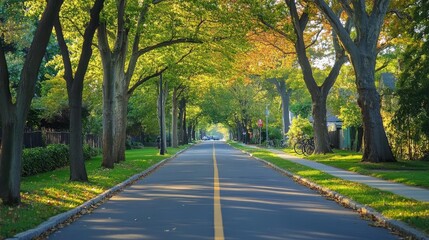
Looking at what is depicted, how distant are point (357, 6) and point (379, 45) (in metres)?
9.82

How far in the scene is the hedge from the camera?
2200cm

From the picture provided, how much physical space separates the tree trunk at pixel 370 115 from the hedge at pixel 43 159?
1409 cm

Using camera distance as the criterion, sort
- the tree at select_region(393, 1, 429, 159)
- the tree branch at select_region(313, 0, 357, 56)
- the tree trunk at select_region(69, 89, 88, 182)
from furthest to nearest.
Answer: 1. the tree branch at select_region(313, 0, 357, 56)
2. the tree at select_region(393, 1, 429, 159)
3. the tree trunk at select_region(69, 89, 88, 182)

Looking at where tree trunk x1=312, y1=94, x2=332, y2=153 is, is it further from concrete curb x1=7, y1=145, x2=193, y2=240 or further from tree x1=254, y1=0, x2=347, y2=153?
concrete curb x1=7, y1=145, x2=193, y2=240

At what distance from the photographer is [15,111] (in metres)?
11.6

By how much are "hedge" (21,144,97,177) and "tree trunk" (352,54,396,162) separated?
46.2ft

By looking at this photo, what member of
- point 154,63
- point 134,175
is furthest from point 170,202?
point 154,63

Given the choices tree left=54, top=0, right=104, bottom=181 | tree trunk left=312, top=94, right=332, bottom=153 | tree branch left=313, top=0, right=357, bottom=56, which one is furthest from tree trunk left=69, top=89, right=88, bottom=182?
tree trunk left=312, top=94, right=332, bottom=153

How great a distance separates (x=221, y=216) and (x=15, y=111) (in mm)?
4773

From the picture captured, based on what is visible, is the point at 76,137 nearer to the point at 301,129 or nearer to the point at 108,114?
the point at 108,114

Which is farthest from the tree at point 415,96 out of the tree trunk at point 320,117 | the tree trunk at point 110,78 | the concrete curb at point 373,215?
the tree trunk at point 110,78

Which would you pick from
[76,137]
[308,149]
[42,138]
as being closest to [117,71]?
[42,138]

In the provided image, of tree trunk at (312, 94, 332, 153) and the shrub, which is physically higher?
tree trunk at (312, 94, 332, 153)

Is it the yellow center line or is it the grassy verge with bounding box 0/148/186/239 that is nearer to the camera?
the yellow center line
